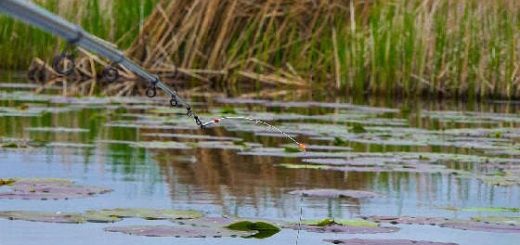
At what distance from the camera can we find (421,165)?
792 cm

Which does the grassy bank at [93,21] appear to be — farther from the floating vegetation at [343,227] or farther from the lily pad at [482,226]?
the floating vegetation at [343,227]

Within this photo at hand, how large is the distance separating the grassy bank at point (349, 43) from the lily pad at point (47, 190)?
9.05 m

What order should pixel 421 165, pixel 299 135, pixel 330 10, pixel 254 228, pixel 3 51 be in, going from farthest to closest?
pixel 3 51 < pixel 330 10 < pixel 299 135 < pixel 421 165 < pixel 254 228

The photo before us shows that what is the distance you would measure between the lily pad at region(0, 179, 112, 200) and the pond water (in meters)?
0.05

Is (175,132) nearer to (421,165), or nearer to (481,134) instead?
(481,134)

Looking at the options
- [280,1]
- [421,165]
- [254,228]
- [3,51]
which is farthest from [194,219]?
[3,51]

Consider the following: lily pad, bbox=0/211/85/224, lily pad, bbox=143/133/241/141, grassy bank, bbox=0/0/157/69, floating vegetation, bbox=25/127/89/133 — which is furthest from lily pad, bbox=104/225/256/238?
grassy bank, bbox=0/0/157/69

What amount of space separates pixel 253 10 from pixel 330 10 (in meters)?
0.98

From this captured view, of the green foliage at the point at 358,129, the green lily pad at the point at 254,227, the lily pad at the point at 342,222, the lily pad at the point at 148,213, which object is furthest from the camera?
the green foliage at the point at 358,129

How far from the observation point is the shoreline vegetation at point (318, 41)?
1508cm

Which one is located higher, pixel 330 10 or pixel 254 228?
pixel 330 10

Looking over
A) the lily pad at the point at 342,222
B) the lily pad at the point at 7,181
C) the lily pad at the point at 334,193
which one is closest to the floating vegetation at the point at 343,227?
the lily pad at the point at 342,222

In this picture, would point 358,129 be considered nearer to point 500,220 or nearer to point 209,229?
point 500,220

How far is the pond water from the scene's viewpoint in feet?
18.0
